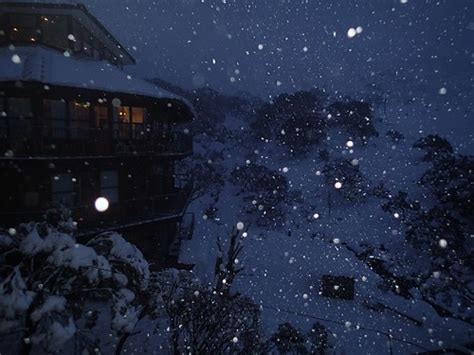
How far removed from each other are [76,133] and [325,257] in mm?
19102

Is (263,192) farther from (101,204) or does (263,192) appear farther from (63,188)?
(63,188)

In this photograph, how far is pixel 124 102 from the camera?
1697cm

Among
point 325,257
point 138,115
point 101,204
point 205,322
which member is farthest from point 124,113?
point 325,257

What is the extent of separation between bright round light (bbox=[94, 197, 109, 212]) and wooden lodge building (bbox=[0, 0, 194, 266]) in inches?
5.6

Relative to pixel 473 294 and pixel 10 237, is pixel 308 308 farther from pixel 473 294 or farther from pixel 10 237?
pixel 10 237

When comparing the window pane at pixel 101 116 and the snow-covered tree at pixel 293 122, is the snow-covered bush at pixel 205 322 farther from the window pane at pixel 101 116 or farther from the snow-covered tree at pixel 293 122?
the snow-covered tree at pixel 293 122

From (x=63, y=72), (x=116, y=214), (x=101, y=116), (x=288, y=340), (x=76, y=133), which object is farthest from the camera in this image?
(x=101, y=116)

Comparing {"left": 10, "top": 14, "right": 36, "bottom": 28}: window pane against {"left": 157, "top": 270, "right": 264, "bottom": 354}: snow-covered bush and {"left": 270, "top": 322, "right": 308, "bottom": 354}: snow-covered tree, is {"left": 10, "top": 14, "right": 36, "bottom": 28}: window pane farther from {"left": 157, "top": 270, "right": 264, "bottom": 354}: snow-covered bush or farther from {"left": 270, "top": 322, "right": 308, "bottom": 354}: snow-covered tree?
{"left": 270, "top": 322, "right": 308, "bottom": 354}: snow-covered tree

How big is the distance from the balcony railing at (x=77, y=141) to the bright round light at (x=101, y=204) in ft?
8.53

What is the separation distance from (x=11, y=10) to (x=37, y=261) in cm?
1434

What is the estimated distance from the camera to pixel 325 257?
25109 millimetres

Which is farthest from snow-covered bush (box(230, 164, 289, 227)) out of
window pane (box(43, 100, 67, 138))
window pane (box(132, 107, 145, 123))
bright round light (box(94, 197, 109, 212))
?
window pane (box(43, 100, 67, 138))

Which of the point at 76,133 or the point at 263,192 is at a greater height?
the point at 76,133

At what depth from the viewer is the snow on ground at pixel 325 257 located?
672 inches
